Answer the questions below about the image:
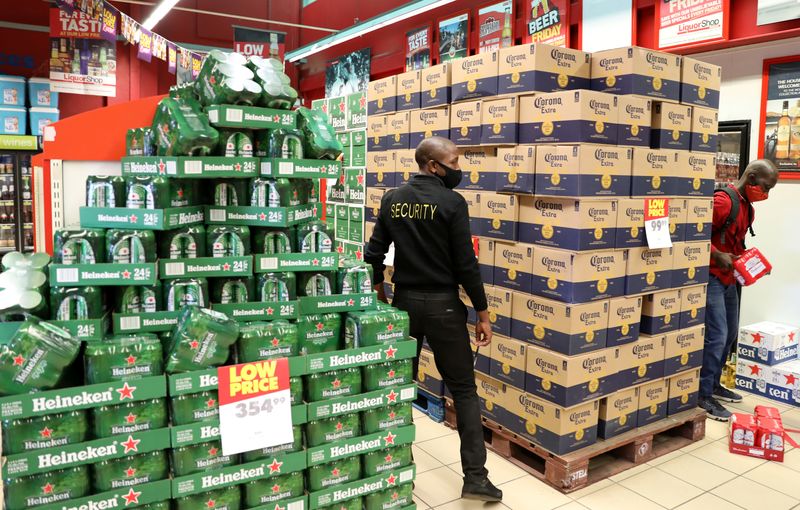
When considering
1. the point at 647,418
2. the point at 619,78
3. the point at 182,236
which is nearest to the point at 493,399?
the point at 647,418

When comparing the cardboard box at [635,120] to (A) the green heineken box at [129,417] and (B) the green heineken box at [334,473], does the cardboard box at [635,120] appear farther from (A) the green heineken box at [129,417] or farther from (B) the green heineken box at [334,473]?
(A) the green heineken box at [129,417]

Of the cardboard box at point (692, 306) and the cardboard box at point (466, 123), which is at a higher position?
the cardboard box at point (466, 123)

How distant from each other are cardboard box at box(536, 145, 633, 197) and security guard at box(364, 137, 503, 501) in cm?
62

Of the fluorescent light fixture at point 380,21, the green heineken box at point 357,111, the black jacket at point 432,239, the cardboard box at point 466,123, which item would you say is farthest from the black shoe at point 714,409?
the fluorescent light fixture at point 380,21

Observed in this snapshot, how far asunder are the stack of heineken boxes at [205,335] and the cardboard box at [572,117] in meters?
1.50

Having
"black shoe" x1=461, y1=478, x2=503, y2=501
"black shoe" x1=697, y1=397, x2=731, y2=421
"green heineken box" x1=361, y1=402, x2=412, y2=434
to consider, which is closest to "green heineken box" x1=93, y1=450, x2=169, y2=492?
Answer: "green heineken box" x1=361, y1=402, x2=412, y2=434

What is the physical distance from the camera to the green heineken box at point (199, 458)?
2229 mm

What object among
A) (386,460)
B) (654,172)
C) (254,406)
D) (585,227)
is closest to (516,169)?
(585,227)

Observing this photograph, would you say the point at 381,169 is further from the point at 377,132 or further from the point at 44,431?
the point at 44,431

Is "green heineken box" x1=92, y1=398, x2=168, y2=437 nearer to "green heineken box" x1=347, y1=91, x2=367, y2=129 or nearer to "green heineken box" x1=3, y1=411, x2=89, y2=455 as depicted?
"green heineken box" x1=3, y1=411, x2=89, y2=455

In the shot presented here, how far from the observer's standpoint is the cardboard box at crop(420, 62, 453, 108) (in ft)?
15.1

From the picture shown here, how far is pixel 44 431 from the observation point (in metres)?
2.04

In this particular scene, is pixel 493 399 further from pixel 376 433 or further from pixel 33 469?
pixel 33 469

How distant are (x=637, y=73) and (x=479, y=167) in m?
1.15
